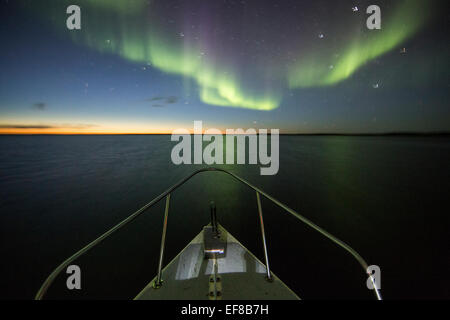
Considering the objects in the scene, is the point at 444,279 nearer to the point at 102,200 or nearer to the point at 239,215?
the point at 239,215

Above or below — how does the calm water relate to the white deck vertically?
below

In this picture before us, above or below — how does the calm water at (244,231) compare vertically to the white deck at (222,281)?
below

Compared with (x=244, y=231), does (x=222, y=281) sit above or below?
above

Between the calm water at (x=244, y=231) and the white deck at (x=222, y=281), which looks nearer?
the white deck at (x=222, y=281)

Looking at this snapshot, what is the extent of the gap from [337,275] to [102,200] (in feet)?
31.6

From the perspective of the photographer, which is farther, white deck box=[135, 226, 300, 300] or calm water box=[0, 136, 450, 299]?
calm water box=[0, 136, 450, 299]

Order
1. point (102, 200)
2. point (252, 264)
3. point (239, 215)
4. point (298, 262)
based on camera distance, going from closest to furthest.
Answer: point (252, 264)
point (298, 262)
point (239, 215)
point (102, 200)

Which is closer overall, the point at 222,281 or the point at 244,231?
the point at 222,281

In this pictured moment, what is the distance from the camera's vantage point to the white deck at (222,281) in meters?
1.95

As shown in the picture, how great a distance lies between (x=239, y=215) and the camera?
24.2 feet

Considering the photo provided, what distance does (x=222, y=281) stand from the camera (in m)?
2.12

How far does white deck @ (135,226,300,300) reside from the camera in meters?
1.95
